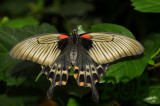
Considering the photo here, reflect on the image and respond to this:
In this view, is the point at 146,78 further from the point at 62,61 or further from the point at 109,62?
the point at 62,61

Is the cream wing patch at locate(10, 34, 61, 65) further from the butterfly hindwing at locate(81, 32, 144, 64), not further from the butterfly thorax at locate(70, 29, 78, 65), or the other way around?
the butterfly hindwing at locate(81, 32, 144, 64)

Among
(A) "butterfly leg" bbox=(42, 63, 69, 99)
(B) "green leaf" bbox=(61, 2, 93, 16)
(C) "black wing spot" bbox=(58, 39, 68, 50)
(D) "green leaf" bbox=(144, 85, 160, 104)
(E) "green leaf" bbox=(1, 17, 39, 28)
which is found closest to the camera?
(A) "butterfly leg" bbox=(42, 63, 69, 99)

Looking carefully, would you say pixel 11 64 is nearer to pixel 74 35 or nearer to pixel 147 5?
pixel 74 35

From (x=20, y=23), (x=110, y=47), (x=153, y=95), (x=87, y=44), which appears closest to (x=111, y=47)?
(x=110, y=47)

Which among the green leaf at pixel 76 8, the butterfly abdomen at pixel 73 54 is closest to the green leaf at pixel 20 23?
the green leaf at pixel 76 8

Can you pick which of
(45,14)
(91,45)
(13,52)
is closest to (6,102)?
(13,52)

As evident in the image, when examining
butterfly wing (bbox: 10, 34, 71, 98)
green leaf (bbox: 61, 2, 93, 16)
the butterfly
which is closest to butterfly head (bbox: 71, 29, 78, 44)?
the butterfly

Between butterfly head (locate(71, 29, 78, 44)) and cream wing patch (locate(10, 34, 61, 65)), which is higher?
butterfly head (locate(71, 29, 78, 44))

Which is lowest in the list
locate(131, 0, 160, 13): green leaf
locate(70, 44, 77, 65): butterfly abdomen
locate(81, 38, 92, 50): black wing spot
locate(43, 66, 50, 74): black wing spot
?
locate(43, 66, 50, 74): black wing spot
